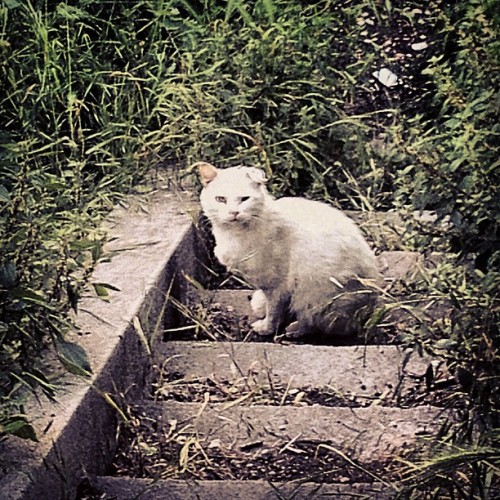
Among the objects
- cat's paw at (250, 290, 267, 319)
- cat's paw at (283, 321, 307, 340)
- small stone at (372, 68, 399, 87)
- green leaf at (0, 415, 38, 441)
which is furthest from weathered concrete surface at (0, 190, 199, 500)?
small stone at (372, 68, 399, 87)

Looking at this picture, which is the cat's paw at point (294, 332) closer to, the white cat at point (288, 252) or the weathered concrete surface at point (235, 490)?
the white cat at point (288, 252)

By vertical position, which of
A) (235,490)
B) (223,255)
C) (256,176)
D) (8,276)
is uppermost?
(8,276)

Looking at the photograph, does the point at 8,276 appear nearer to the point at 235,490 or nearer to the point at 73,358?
the point at 73,358

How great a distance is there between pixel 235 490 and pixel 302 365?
2.86ft

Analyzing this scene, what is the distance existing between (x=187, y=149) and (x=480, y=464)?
7.77 feet

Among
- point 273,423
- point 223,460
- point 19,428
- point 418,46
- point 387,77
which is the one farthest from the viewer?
point 418,46

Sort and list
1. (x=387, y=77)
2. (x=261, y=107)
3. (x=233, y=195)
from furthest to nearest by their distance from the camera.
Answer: (x=387, y=77), (x=261, y=107), (x=233, y=195)

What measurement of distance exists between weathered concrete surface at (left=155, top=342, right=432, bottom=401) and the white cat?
0.26 metres

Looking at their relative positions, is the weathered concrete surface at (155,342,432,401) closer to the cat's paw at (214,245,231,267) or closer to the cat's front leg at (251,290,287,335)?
the cat's front leg at (251,290,287,335)

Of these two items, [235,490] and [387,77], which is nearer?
[235,490]

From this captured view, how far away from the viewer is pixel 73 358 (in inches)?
95.4

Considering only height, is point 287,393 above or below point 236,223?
below

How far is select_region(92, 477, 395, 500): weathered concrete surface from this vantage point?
2.37 metres

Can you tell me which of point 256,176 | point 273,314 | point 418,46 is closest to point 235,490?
point 273,314
